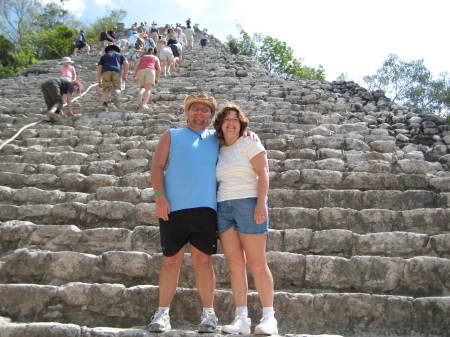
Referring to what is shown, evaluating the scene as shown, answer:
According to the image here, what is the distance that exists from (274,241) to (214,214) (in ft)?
3.53

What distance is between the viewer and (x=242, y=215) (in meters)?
2.75

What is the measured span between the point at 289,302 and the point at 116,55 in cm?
637

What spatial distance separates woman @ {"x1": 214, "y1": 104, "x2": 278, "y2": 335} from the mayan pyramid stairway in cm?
41

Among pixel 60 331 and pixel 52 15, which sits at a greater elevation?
pixel 52 15

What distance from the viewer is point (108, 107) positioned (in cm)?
784

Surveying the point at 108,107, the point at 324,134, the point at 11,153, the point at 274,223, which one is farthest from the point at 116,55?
the point at 274,223

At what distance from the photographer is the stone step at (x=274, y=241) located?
3.54 meters

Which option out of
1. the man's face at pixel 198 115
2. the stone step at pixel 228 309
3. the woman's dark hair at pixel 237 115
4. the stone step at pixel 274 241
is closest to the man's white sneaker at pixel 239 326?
the stone step at pixel 228 309

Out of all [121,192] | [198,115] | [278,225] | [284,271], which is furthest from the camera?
[121,192]

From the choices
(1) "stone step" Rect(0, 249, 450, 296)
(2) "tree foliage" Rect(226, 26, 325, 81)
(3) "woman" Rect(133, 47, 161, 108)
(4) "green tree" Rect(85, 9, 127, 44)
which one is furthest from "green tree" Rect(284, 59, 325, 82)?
(1) "stone step" Rect(0, 249, 450, 296)

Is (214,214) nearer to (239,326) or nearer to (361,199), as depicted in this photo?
(239,326)

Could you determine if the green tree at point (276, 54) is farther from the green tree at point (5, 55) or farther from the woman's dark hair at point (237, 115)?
the woman's dark hair at point (237, 115)

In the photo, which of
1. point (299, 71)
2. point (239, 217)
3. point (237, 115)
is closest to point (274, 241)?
point (239, 217)

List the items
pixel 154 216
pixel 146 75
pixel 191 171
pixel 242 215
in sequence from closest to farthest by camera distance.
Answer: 1. pixel 242 215
2. pixel 191 171
3. pixel 154 216
4. pixel 146 75
